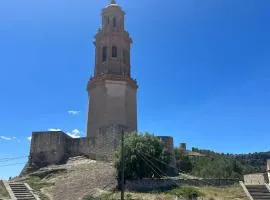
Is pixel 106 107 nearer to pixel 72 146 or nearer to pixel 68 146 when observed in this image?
pixel 72 146

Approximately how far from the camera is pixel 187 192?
25469mm

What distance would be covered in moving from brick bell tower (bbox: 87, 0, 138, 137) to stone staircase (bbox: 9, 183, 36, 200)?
29.3 ft

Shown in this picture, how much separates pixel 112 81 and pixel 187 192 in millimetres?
17196

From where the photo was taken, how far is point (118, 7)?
44094mm

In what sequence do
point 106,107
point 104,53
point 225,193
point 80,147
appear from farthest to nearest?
point 104,53
point 106,107
point 80,147
point 225,193

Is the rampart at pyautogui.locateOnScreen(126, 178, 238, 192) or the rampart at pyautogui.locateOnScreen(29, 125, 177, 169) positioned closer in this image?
the rampart at pyautogui.locateOnScreen(126, 178, 238, 192)

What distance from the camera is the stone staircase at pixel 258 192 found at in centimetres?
2616

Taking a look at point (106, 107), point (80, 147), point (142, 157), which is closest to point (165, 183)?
point (142, 157)

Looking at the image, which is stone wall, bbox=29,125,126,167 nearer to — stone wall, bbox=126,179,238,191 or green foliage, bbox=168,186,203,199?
stone wall, bbox=126,179,238,191

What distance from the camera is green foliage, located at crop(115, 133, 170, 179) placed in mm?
28703

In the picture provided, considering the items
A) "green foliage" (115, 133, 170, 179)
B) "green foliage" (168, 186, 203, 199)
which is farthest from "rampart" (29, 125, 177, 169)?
"green foliage" (168, 186, 203, 199)

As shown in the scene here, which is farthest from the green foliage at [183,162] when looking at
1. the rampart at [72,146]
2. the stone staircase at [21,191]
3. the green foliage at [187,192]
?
the stone staircase at [21,191]

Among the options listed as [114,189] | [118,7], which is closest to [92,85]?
[118,7]

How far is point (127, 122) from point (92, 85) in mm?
5309
